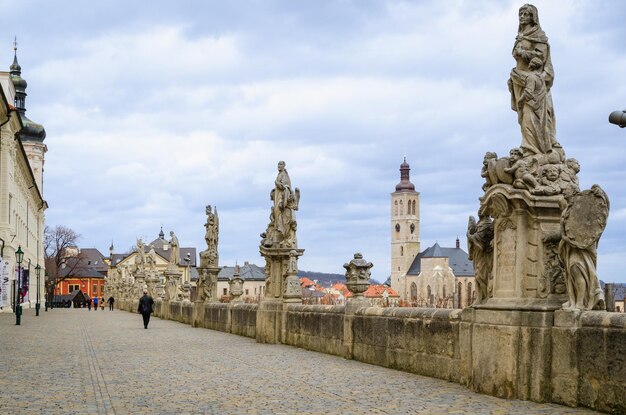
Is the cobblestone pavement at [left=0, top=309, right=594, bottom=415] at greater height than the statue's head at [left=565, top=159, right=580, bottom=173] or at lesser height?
lesser

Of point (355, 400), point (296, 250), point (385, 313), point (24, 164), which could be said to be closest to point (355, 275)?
point (385, 313)

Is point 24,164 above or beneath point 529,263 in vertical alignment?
above

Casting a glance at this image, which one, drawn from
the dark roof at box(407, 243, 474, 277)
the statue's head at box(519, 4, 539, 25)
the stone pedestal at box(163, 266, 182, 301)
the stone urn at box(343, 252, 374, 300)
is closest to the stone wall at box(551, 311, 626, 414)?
the statue's head at box(519, 4, 539, 25)

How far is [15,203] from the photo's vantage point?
5616 cm

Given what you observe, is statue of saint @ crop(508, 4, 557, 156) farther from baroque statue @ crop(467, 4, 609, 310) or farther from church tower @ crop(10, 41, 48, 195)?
church tower @ crop(10, 41, 48, 195)

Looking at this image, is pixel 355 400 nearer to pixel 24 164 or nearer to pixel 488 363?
pixel 488 363

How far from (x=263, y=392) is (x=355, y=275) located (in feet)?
19.0

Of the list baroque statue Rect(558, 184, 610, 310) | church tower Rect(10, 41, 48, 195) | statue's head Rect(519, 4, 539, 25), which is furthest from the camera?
church tower Rect(10, 41, 48, 195)

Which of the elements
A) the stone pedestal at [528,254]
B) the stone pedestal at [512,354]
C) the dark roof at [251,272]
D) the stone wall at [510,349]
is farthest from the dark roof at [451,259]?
the stone pedestal at [528,254]

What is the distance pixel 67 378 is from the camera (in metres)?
12.7

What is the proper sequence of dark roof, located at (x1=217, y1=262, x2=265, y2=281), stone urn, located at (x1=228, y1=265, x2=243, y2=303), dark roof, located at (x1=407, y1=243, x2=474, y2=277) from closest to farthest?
stone urn, located at (x1=228, y1=265, x2=243, y2=303) < dark roof, located at (x1=217, y1=262, x2=265, y2=281) < dark roof, located at (x1=407, y1=243, x2=474, y2=277)

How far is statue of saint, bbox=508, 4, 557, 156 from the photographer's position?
1005 centimetres

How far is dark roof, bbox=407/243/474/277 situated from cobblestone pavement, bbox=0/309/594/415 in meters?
175

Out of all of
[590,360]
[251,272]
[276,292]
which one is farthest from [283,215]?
[251,272]
